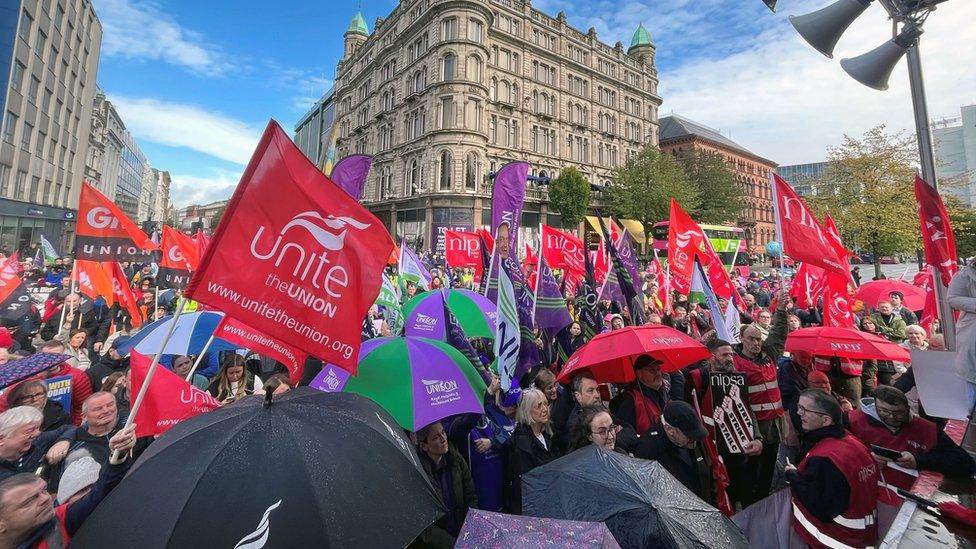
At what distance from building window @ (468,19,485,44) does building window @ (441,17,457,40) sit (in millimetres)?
1387

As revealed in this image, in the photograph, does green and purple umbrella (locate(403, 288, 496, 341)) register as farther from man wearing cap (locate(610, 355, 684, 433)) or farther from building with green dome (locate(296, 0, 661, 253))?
building with green dome (locate(296, 0, 661, 253))

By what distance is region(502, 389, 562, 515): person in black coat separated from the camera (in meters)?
3.39

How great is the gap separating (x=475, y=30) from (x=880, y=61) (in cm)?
4206

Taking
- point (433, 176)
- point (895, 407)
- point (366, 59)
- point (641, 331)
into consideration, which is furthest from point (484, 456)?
point (366, 59)

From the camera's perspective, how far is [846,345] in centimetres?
468

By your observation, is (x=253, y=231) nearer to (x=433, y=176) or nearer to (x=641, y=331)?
(x=641, y=331)

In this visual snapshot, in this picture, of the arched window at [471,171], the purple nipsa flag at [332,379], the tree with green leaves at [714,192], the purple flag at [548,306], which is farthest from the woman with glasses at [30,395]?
the tree with green leaves at [714,192]

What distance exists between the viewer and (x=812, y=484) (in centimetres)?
271

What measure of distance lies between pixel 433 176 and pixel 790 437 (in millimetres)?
37829

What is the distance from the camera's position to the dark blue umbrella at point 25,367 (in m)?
3.51

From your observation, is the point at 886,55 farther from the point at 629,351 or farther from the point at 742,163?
the point at 742,163

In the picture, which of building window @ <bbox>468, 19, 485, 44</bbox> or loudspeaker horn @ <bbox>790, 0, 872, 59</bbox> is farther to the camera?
building window @ <bbox>468, 19, 485, 44</bbox>

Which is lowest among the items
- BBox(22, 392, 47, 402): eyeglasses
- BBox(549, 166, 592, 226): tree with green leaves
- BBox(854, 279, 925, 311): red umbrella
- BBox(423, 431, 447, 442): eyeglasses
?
BBox(423, 431, 447, 442): eyeglasses

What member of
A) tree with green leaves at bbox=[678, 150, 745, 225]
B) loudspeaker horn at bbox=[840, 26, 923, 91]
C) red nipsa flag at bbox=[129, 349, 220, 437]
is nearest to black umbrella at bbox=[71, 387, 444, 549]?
red nipsa flag at bbox=[129, 349, 220, 437]
